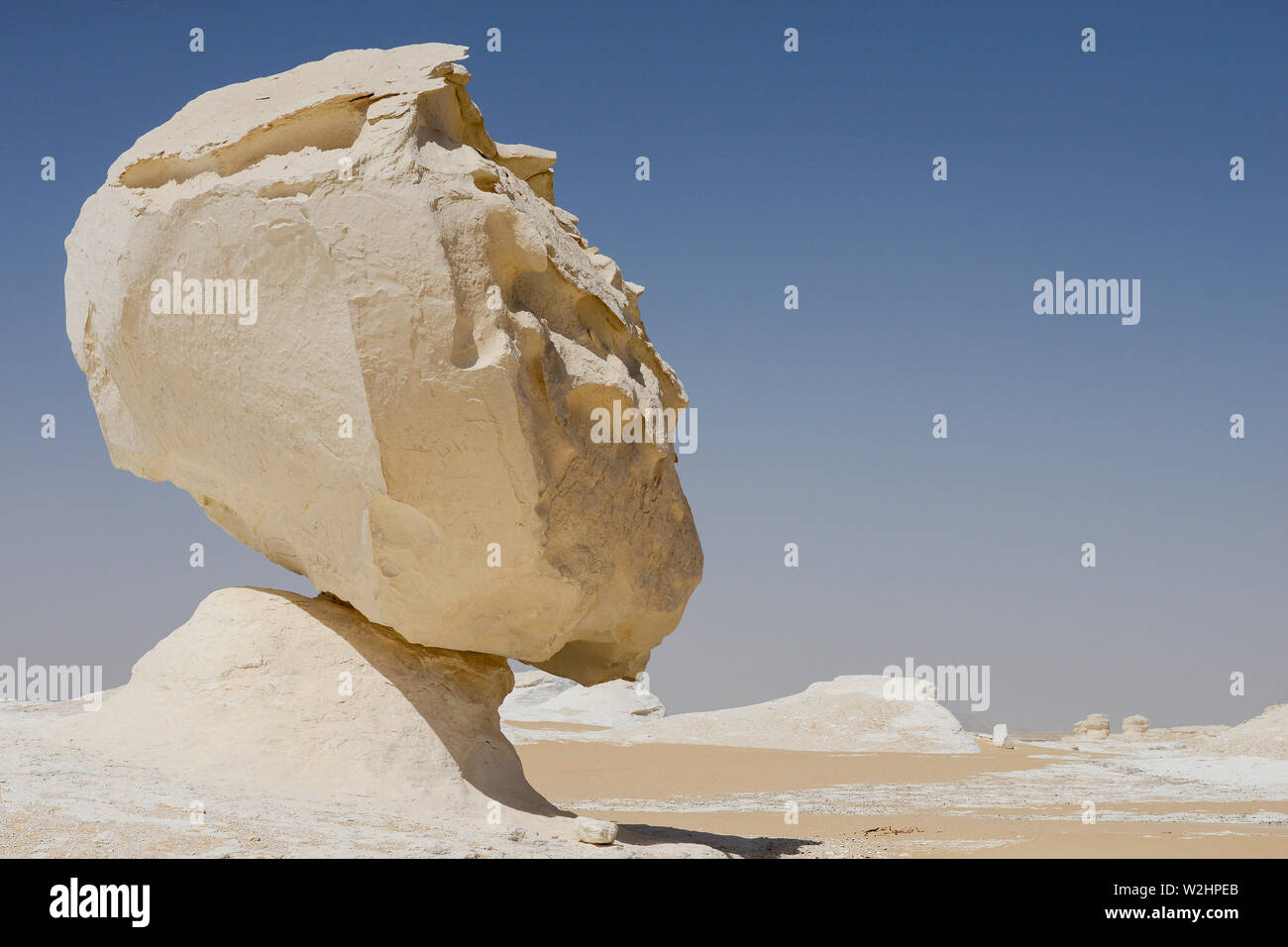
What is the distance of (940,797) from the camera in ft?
52.8

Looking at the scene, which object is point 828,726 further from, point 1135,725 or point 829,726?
point 1135,725

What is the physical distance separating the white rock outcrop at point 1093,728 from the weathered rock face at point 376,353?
31.0 meters

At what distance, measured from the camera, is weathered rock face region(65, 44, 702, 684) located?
712cm

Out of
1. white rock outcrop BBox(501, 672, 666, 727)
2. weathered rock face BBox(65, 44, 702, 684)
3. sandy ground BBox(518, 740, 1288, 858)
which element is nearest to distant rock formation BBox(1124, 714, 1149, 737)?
sandy ground BBox(518, 740, 1288, 858)

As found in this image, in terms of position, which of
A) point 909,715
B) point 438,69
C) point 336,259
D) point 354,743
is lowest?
point 909,715

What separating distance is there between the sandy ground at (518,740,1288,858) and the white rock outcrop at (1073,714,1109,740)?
7455 mm

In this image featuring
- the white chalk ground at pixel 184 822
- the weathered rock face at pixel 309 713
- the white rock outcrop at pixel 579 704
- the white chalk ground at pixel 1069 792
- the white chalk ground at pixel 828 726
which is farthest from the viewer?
the white rock outcrop at pixel 579 704

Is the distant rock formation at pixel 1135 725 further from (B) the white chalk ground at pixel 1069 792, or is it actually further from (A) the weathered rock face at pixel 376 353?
(A) the weathered rock face at pixel 376 353

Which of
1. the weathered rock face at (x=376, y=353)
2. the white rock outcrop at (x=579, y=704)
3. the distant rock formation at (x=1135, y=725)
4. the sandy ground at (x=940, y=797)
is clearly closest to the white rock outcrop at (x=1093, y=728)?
the distant rock formation at (x=1135, y=725)

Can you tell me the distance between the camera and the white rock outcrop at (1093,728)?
35.6 metres

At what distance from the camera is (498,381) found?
7203 mm

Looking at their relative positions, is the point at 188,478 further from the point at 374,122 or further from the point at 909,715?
the point at 909,715
